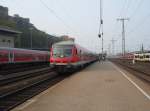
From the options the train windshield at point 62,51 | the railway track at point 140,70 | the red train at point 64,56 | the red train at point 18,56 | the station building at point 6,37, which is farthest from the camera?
the station building at point 6,37

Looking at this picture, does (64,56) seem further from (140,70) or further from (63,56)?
(140,70)

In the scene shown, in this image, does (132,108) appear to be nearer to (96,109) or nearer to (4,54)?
(96,109)

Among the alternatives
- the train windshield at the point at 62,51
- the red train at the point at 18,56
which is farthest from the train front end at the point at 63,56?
the red train at the point at 18,56

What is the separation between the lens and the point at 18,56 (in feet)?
114

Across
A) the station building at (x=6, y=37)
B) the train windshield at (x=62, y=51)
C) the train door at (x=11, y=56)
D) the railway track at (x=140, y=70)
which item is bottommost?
the railway track at (x=140, y=70)

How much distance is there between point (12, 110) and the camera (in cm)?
803

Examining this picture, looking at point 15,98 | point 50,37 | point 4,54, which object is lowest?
point 15,98

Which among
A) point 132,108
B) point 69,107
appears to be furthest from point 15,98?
point 132,108

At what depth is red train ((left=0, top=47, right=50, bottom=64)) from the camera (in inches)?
1163

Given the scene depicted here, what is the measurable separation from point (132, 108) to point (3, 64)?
23834 millimetres

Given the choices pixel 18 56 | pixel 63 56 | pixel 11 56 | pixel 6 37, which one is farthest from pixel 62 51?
pixel 6 37

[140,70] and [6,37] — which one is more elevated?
[6,37]

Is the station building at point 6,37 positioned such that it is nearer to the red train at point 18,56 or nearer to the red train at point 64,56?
the red train at point 18,56

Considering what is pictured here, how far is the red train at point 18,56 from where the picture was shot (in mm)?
29531
